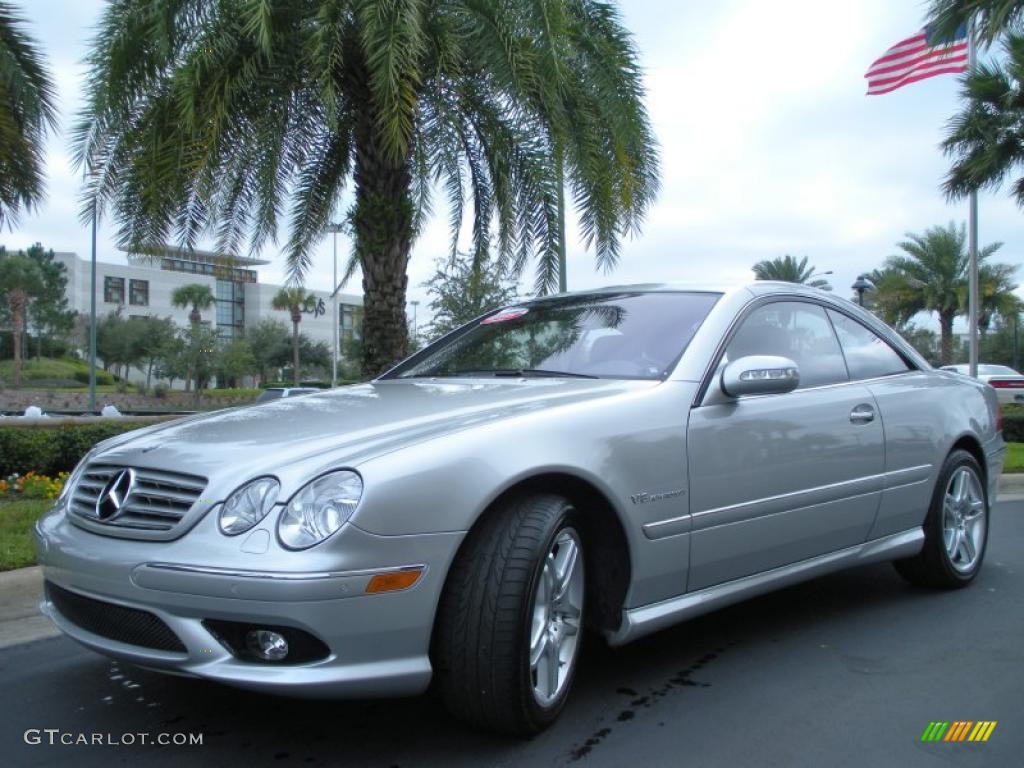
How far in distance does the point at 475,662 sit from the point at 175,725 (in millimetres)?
1138

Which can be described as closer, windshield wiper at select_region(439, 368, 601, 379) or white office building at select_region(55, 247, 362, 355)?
windshield wiper at select_region(439, 368, 601, 379)

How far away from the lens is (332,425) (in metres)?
3.04

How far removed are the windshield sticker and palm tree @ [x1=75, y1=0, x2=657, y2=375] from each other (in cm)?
347

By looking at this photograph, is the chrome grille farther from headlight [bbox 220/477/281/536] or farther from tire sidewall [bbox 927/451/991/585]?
tire sidewall [bbox 927/451/991/585]

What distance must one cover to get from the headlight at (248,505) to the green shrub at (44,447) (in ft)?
20.7

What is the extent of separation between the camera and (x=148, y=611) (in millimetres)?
2604

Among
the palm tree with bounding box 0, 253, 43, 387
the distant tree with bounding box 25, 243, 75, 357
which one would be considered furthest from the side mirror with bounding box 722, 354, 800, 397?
the distant tree with bounding box 25, 243, 75, 357

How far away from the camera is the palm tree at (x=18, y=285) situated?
5021cm

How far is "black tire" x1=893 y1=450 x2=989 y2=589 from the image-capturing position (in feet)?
15.2

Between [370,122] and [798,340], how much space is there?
5790 millimetres

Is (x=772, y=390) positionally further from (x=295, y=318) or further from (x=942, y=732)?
(x=295, y=318)

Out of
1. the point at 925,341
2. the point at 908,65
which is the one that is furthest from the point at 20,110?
the point at 925,341

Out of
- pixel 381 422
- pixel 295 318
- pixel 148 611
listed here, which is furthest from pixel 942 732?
pixel 295 318

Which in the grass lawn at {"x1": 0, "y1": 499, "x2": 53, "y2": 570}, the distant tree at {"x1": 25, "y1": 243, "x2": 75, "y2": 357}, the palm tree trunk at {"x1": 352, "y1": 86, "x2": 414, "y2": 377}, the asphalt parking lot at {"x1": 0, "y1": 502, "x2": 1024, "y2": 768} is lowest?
the asphalt parking lot at {"x1": 0, "y1": 502, "x2": 1024, "y2": 768}
